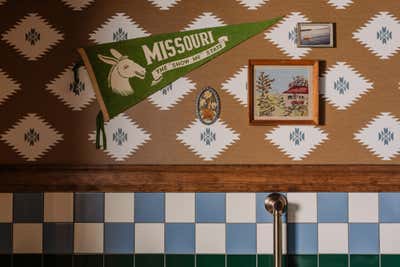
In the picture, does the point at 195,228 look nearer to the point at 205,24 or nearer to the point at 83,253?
the point at 83,253

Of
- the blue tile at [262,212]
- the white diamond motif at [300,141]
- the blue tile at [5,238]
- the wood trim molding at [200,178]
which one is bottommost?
the blue tile at [5,238]

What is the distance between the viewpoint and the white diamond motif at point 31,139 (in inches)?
67.7

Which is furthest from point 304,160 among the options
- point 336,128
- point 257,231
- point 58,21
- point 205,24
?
point 58,21

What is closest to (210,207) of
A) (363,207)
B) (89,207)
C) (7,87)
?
(89,207)

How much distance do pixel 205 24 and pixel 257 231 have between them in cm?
72

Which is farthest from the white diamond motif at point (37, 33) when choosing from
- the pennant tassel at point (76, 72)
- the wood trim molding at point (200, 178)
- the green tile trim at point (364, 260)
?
the green tile trim at point (364, 260)

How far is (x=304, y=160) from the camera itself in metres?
1.71

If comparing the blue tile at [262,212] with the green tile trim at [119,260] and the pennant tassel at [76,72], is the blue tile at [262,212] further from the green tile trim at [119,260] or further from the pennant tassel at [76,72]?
Result: the pennant tassel at [76,72]

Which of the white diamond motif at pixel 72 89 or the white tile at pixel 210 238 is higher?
the white diamond motif at pixel 72 89

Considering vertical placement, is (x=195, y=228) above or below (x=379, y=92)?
below

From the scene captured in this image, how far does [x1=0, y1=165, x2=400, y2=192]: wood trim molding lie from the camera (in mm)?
1692

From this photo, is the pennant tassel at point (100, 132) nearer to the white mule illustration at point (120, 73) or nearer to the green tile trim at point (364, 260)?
the white mule illustration at point (120, 73)

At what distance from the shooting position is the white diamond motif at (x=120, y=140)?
1.72m

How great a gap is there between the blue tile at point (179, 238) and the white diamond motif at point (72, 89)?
1.66ft
